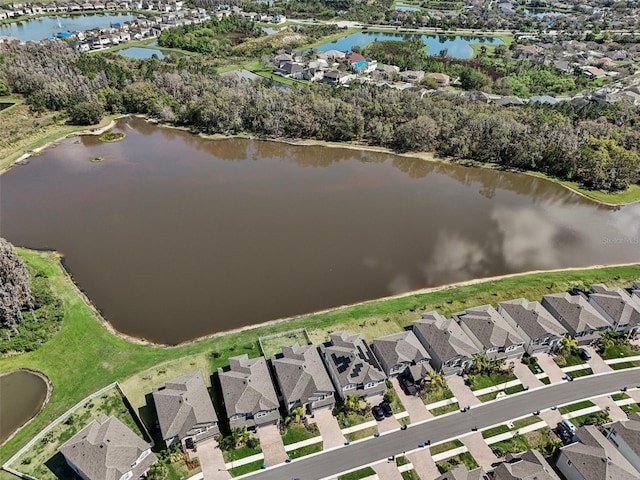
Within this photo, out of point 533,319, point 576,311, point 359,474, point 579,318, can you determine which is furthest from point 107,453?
point 576,311

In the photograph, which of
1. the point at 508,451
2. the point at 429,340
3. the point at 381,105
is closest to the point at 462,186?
the point at 381,105

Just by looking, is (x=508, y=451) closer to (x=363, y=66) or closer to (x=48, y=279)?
(x=48, y=279)

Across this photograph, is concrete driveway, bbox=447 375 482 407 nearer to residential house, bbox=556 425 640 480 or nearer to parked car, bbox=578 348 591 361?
residential house, bbox=556 425 640 480

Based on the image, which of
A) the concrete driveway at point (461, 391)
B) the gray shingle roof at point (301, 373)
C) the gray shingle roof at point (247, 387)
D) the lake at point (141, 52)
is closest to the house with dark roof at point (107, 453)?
the gray shingle roof at point (247, 387)

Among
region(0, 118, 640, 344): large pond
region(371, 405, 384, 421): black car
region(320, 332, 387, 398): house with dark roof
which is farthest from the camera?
region(0, 118, 640, 344): large pond

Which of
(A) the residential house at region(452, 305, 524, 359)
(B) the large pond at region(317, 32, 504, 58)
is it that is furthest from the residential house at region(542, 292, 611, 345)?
(B) the large pond at region(317, 32, 504, 58)

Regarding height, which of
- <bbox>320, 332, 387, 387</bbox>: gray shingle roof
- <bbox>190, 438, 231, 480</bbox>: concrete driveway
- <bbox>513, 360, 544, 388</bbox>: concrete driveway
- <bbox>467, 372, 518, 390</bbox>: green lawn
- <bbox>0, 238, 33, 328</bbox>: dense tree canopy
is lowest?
<bbox>513, 360, 544, 388</bbox>: concrete driveway
